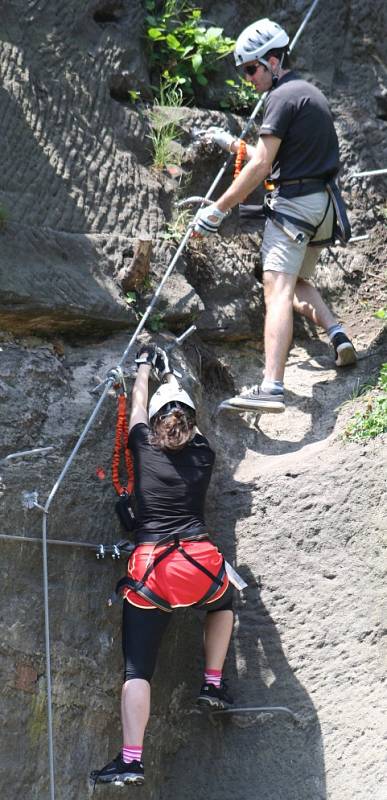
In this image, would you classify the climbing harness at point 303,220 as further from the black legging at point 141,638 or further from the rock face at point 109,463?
the black legging at point 141,638

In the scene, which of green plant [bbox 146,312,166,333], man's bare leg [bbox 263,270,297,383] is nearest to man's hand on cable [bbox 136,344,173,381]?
green plant [bbox 146,312,166,333]

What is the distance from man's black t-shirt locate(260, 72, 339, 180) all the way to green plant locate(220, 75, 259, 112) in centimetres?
124

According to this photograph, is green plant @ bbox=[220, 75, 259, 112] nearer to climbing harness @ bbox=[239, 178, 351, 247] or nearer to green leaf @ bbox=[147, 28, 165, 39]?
green leaf @ bbox=[147, 28, 165, 39]

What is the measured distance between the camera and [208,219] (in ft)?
21.8

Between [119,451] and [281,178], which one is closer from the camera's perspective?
[119,451]

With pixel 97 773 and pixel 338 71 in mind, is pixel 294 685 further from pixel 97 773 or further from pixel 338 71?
pixel 338 71

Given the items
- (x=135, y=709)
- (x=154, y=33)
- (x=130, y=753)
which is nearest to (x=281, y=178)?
(x=154, y=33)

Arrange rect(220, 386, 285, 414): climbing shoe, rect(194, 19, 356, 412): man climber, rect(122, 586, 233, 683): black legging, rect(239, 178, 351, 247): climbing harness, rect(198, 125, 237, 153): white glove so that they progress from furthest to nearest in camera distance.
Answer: rect(198, 125, 237, 153): white glove < rect(239, 178, 351, 247): climbing harness < rect(194, 19, 356, 412): man climber < rect(220, 386, 285, 414): climbing shoe < rect(122, 586, 233, 683): black legging

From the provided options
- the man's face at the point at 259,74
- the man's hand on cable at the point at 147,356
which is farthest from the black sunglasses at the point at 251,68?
the man's hand on cable at the point at 147,356

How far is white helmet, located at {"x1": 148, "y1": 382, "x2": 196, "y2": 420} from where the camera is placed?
582cm

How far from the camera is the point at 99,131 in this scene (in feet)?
23.2

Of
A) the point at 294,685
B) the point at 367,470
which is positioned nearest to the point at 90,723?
the point at 294,685

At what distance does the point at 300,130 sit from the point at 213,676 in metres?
3.07

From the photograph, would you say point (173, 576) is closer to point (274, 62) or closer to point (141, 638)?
point (141, 638)
